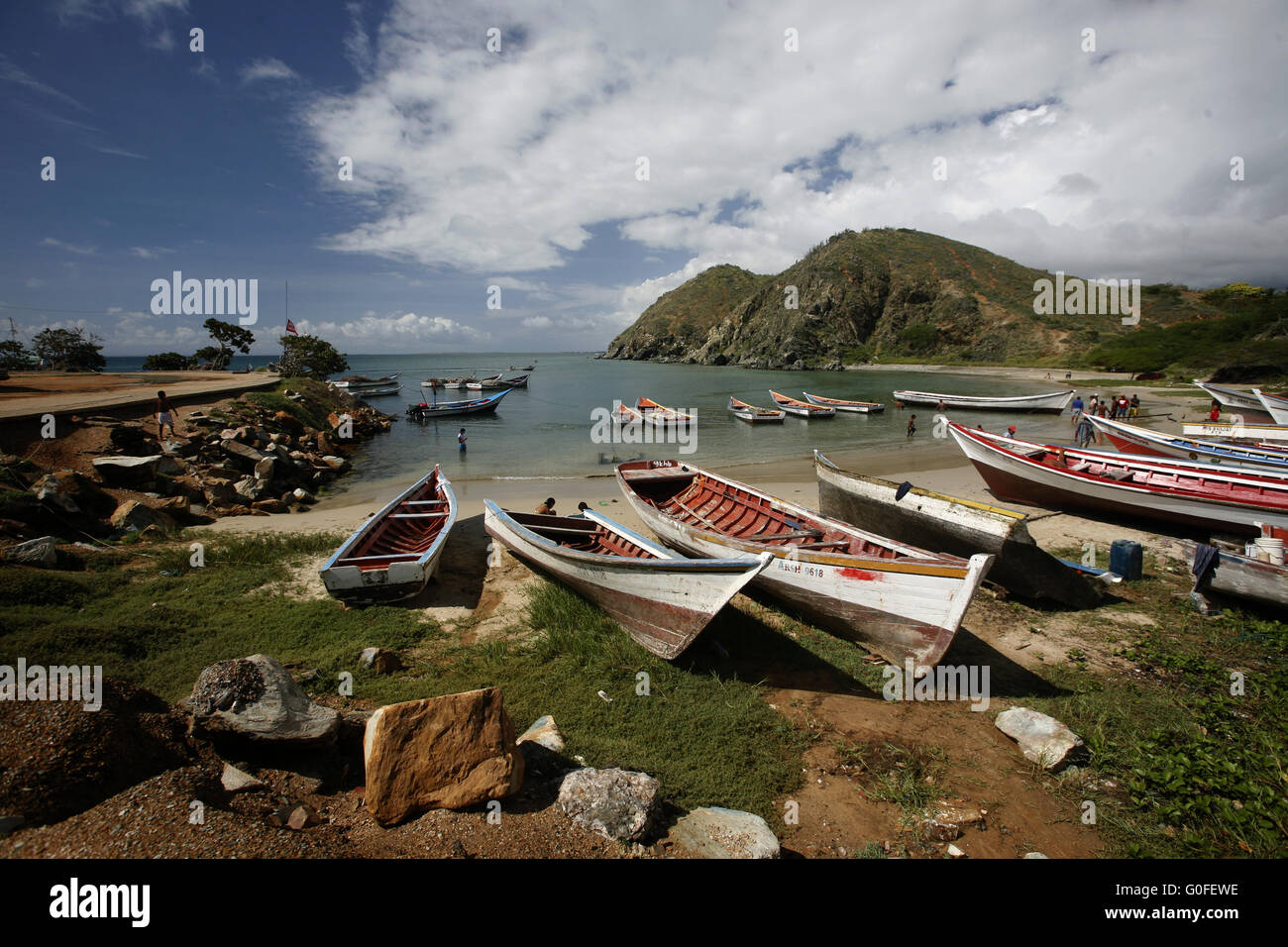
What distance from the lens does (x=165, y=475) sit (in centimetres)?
1454

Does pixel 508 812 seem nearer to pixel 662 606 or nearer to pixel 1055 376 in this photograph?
pixel 662 606

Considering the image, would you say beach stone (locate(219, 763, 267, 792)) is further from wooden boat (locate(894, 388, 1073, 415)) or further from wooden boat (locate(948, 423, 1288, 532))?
wooden boat (locate(894, 388, 1073, 415))

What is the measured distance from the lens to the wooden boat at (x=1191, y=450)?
13445 millimetres

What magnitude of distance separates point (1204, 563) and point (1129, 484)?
17.0 feet

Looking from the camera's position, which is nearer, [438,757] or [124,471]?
[438,757]

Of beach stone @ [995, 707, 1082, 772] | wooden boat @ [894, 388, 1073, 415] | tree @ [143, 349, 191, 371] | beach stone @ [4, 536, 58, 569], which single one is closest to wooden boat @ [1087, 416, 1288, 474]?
beach stone @ [995, 707, 1082, 772]

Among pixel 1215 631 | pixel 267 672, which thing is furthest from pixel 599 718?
pixel 1215 631

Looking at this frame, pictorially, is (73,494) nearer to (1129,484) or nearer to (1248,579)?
(1248,579)

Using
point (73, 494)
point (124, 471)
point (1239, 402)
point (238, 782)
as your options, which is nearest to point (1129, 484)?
point (238, 782)

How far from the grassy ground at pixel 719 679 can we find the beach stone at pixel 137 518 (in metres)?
2.96

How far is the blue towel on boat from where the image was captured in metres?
7.75

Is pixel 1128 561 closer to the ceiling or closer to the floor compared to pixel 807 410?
closer to the floor

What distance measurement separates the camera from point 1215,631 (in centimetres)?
744
